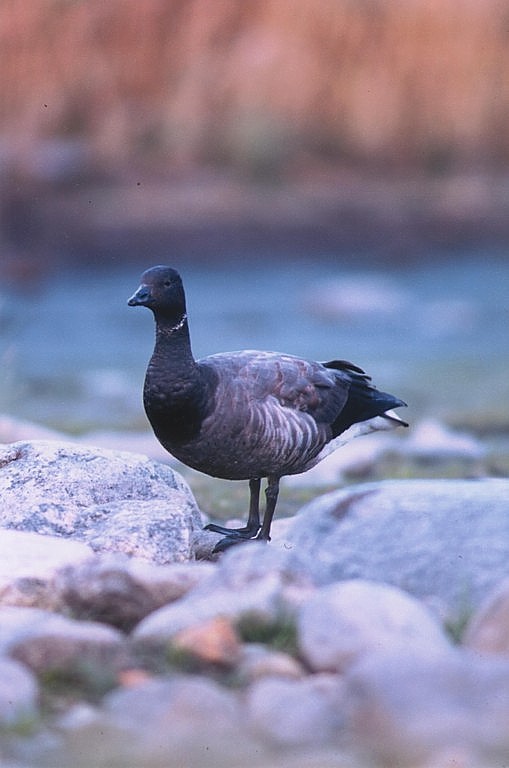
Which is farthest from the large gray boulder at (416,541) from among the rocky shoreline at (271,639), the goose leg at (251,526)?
the goose leg at (251,526)

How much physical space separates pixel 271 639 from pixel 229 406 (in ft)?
6.60

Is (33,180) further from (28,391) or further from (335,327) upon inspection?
(28,391)

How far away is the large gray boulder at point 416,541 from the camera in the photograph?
16.1 ft

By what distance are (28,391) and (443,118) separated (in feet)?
37.0

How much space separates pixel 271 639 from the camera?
442 centimetres

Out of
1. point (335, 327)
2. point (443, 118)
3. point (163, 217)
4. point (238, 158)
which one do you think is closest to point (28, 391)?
point (335, 327)

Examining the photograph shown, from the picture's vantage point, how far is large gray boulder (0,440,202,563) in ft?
18.6

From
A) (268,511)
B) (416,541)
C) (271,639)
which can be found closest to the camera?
(271,639)

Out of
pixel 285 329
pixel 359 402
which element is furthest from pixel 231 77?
pixel 359 402

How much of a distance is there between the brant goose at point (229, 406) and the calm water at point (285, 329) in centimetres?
671

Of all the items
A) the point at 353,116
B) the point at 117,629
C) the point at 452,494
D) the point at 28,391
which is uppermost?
the point at 353,116

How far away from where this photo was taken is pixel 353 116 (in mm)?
24250

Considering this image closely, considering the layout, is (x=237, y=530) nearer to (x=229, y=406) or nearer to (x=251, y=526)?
(x=251, y=526)

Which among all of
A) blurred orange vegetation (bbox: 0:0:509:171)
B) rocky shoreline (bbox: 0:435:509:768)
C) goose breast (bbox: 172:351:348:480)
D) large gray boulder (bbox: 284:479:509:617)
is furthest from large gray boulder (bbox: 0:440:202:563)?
blurred orange vegetation (bbox: 0:0:509:171)
